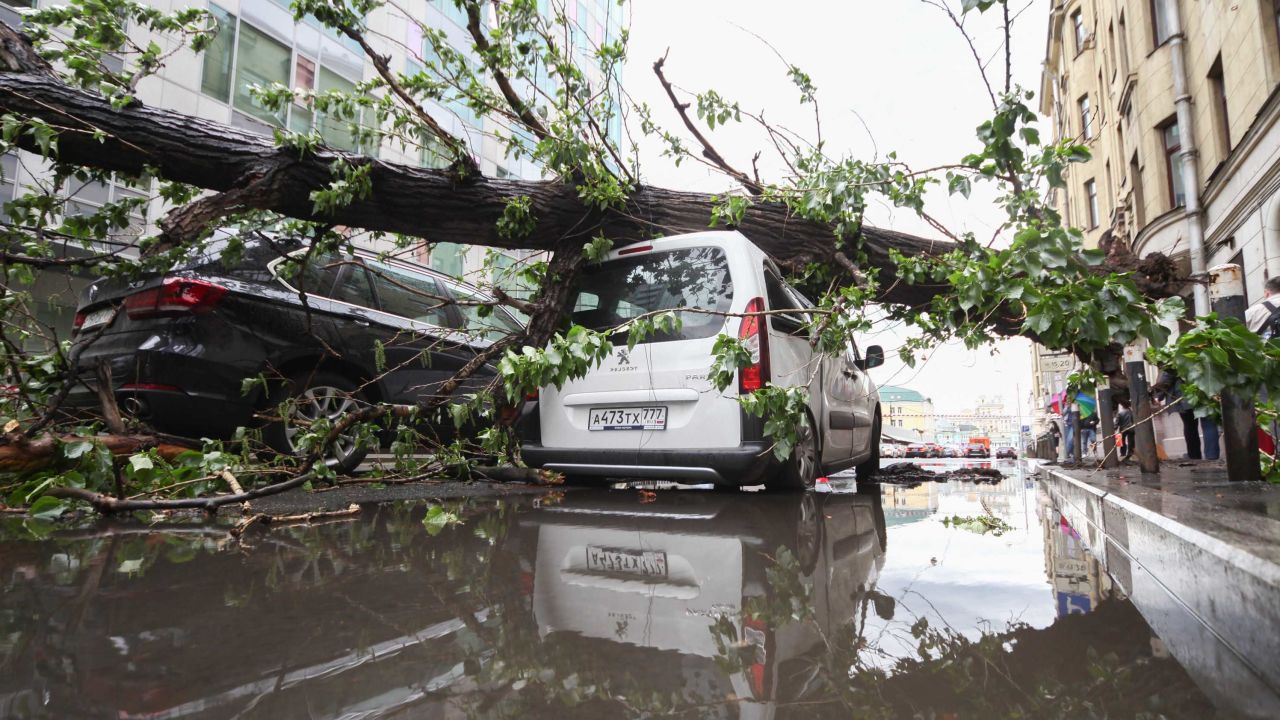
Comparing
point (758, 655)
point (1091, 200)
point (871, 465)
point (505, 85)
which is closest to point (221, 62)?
point (505, 85)

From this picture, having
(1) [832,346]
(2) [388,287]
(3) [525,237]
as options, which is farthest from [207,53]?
(1) [832,346]

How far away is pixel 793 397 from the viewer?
3.80 metres

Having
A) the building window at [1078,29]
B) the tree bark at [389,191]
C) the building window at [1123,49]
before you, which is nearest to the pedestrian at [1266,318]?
the tree bark at [389,191]

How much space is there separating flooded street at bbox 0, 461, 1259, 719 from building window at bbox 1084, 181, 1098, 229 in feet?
88.0

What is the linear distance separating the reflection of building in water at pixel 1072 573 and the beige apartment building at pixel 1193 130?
441cm

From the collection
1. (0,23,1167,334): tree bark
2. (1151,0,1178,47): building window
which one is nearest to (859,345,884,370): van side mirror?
(0,23,1167,334): tree bark

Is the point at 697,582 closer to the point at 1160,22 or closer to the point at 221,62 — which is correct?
the point at 221,62

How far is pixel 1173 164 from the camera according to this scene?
1546 cm

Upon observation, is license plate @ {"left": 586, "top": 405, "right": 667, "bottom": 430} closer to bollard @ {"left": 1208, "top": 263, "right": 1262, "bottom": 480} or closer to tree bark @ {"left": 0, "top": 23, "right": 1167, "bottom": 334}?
tree bark @ {"left": 0, "top": 23, "right": 1167, "bottom": 334}

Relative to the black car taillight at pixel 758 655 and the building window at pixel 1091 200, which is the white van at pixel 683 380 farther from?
the building window at pixel 1091 200

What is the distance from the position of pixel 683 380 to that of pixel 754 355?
0.46 meters

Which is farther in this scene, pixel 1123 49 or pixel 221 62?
pixel 1123 49

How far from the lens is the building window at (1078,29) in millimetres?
24469

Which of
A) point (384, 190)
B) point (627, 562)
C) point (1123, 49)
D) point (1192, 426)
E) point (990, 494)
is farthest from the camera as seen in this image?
point (1123, 49)
